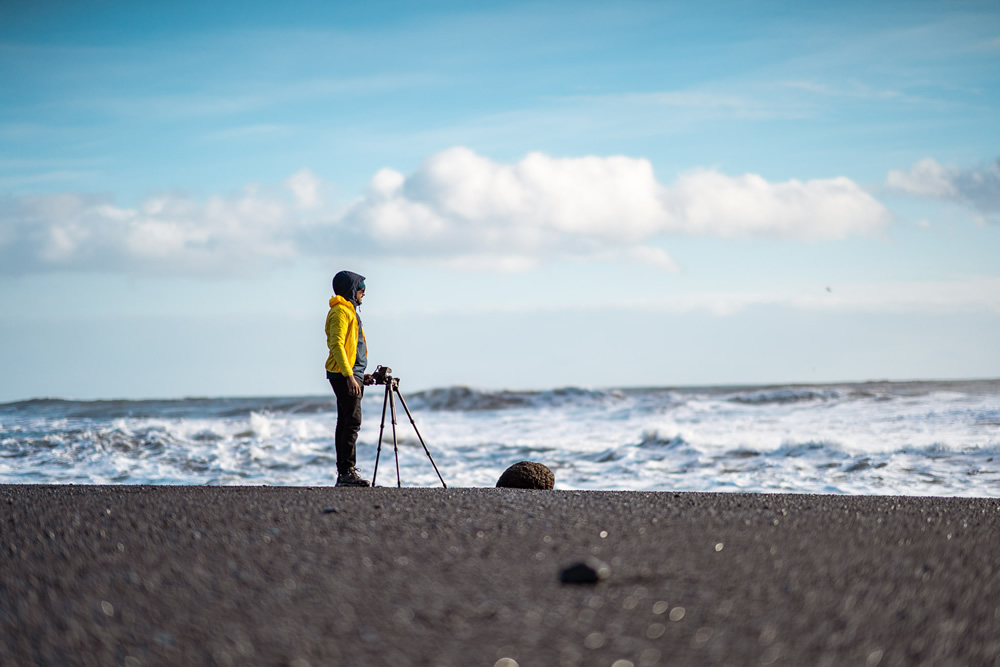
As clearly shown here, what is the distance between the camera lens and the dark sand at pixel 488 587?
253 cm

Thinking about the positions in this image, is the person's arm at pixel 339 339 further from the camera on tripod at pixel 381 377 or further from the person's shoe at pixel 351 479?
the person's shoe at pixel 351 479

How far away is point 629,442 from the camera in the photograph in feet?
47.0

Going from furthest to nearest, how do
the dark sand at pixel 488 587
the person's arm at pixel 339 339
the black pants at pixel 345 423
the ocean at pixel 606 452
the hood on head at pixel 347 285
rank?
the ocean at pixel 606 452 < the hood on head at pixel 347 285 < the black pants at pixel 345 423 < the person's arm at pixel 339 339 < the dark sand at pixel 488 587

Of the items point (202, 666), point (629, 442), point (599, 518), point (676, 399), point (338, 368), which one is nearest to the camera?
point (202, 666)

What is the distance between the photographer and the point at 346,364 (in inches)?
307

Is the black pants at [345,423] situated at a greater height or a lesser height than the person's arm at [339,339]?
lesser

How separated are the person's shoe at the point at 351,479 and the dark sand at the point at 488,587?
8.89 ft

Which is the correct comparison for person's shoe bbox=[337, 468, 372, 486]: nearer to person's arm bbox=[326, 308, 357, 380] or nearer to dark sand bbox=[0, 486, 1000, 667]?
person's arm bbox=[326, 308, 357, 380]

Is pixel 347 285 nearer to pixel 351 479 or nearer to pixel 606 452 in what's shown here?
pixel 351 479

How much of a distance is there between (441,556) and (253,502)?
2.20m

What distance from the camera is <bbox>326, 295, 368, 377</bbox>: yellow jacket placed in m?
7.79

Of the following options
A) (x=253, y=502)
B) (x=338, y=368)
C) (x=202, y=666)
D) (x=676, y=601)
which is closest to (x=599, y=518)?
(x=676, y=601)

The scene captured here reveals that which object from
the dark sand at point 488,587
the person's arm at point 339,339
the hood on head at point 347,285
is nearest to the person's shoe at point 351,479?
the person's arm at point 339,339

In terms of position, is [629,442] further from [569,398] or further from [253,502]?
[569,398]
